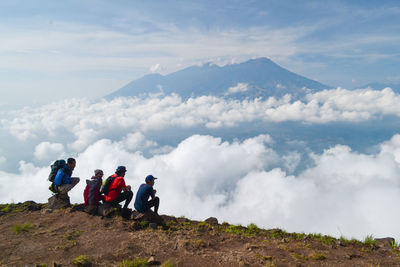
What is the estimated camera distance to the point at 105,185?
34.1 ft

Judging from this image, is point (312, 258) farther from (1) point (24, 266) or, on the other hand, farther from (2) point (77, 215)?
(2) point (77, 215)

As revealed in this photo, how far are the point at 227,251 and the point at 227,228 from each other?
2.99 metres

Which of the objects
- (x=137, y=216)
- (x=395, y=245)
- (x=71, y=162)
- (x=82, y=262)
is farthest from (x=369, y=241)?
(x=71, y=162)

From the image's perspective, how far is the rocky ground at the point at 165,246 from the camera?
6.91 meters

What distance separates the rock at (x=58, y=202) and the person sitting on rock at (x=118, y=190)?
331 cm

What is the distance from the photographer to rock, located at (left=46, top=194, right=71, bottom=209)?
12.2 metres

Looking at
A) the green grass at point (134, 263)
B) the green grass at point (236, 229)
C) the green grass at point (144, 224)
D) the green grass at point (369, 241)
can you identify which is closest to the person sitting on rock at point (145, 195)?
the green grass at point (144, 224)

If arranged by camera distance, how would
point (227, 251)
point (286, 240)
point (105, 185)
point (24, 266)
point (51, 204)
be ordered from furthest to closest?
point (51, 204)
point (105, 185)
point (286, 240)
point (227, 251)
point (24, 266)

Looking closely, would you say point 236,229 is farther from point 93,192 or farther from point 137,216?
point 93,192

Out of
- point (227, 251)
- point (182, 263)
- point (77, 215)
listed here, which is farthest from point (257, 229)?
point (77, 215)

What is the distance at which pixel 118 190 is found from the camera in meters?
10.5

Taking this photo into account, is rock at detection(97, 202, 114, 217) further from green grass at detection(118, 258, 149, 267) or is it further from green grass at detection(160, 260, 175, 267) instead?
green grass at detection(160, 260, 175, 267)

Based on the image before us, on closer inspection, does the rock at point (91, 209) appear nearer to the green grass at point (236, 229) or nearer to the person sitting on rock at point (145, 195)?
the person sitting on rock at point (145, 195)

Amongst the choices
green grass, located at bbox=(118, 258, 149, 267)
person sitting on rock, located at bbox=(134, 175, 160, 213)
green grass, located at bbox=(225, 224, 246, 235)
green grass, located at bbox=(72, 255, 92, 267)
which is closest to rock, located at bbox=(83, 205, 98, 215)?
person sitting on rock, located at bbox=(134, 175, 160, 213)
